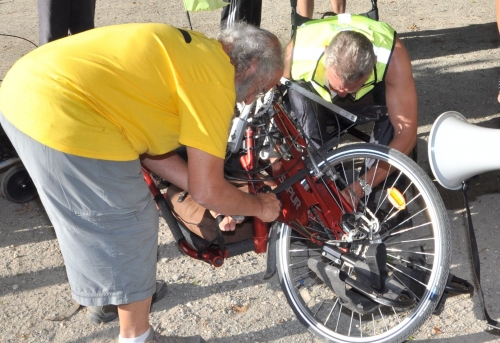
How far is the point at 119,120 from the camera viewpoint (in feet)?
7.42

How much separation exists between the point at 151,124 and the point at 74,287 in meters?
0.78

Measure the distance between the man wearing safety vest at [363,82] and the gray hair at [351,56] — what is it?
6cm

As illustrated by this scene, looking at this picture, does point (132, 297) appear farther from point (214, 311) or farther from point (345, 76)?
point (345, 76)

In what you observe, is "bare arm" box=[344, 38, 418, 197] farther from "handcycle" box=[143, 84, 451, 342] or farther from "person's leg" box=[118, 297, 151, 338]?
"person's leg" box=[118, 297, 151, 338]

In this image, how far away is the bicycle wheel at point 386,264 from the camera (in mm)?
2773

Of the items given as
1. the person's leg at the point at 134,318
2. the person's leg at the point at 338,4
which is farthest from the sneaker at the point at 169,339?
the person's leg at the point at 338,4

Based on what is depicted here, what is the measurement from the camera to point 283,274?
310 centimetres

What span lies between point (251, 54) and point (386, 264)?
3.87ft

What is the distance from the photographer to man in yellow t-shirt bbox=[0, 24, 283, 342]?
221 cm

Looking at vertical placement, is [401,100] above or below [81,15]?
above

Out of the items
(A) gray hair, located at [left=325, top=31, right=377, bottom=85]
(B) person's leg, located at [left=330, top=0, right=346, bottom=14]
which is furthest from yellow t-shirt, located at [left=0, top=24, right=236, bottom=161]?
(B) person's leg, located at [left=330, top=0, right=346, bottom=14]

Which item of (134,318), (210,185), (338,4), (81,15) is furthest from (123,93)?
(338,4)

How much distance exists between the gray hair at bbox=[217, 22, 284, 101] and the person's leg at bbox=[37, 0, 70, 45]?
2121mm

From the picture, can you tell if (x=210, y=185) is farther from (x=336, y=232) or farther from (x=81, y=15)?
(x=81, y=15)
